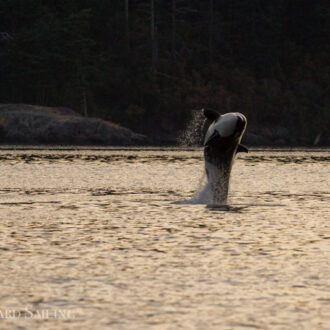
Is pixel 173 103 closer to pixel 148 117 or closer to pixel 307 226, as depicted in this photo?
pixel 148 117

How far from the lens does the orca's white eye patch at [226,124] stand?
24344 millimetres

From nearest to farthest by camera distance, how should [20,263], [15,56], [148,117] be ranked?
[20,263] < [15,56] < [148,117]

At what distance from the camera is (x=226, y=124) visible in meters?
24.4

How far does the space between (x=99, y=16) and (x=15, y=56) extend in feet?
51.1

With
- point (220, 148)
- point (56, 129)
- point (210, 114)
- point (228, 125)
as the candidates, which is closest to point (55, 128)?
point (56, 129)

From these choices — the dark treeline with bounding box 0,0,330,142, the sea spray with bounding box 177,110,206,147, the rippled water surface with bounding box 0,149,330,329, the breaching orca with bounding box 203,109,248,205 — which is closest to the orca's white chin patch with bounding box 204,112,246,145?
the breaching orca with bounding box 203,109,248,205

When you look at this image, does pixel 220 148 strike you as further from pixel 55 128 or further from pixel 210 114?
pixel 55 128

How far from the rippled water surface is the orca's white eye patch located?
2.27 metres

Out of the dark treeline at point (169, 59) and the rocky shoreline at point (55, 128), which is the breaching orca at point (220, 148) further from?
the dark treeline at point (169, 59)

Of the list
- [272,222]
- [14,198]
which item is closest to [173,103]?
[14,198]

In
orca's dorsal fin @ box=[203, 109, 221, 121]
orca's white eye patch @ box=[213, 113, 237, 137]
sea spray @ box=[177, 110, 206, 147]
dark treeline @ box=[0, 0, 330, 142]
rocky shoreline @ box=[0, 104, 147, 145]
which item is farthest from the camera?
sea spray @ box=[177, 110, 206, 147]

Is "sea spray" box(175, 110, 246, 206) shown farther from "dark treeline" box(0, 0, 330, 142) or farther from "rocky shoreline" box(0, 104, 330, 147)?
"dark treeline" box(0, 0, 330, 142)

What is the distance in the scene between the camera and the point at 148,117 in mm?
105625

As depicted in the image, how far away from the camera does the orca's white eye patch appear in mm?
24344
